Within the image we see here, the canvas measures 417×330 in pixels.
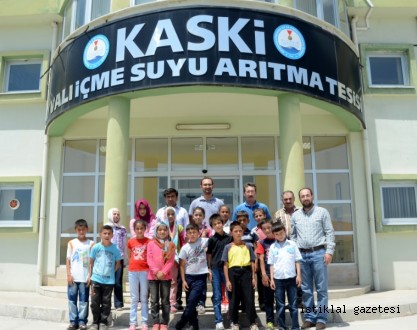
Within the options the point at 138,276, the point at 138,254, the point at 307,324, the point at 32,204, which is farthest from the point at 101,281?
the point at 32,204

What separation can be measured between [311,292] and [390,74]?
22.2ft

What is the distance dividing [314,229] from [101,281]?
2900mm

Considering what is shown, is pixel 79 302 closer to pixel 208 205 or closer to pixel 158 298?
pixel 158 298

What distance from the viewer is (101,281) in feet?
18.1

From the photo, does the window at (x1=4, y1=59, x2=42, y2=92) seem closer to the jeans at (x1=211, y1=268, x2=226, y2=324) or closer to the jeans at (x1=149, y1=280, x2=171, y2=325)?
the jeans at (x1=149, y1=280, x2=171, y2=325)

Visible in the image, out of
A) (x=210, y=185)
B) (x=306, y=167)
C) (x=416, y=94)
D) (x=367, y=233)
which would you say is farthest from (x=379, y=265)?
(x=210, y=185)

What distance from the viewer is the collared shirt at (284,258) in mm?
5258

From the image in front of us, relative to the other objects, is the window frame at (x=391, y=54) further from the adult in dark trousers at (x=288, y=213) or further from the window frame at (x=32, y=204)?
the window frame at (x=32, y=204)

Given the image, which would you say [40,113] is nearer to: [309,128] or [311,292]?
[309,128]

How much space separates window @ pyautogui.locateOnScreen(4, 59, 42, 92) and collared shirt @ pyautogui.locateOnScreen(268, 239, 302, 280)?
754 cm

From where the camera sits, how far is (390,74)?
10.1 m

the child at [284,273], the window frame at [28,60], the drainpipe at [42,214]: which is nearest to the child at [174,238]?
the child at [284,273]

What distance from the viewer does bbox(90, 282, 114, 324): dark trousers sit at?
18.1 ft

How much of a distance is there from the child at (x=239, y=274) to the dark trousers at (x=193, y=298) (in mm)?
352
